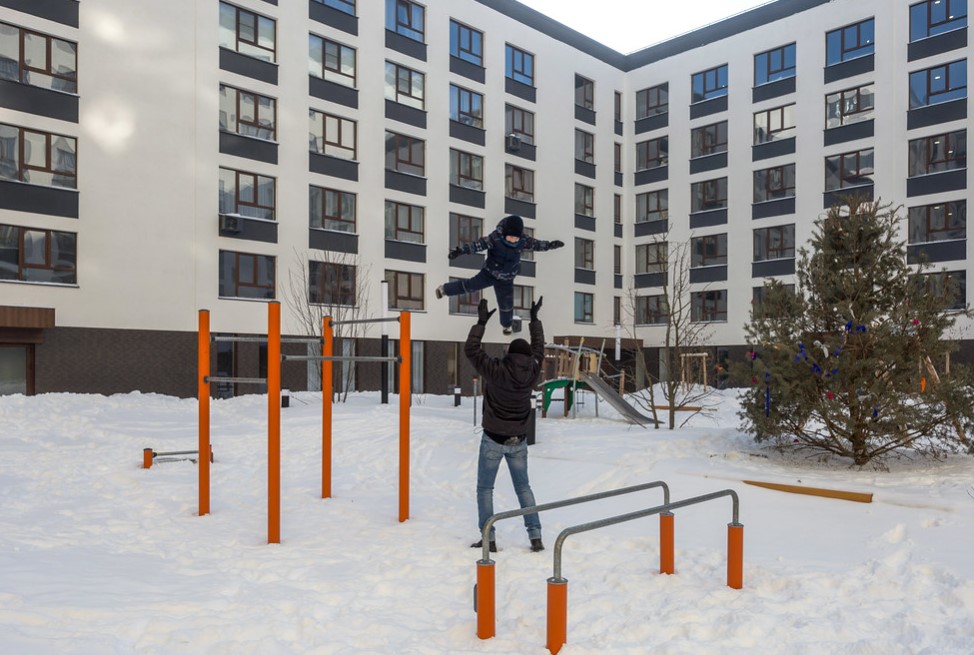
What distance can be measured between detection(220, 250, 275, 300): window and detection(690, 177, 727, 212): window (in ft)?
72.9

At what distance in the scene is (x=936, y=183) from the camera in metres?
31.0

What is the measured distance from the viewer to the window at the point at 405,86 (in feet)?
102

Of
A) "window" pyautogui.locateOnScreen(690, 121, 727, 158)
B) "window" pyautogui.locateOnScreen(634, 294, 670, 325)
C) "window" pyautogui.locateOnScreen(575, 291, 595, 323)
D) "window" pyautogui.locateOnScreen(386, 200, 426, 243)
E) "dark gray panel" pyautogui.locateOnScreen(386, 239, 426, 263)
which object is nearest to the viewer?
"dark gray panel" pyautogui.locateOnScreen(386, 239, 426, 263)

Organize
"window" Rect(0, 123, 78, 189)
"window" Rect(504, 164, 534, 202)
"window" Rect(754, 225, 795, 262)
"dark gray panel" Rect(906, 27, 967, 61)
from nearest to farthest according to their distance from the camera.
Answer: "window" Rect(0, 123, 78, 189) → "dark gray panel" Rect(906, 27, 967, 61) → "window" Rect(504, 164, 534, 202) → "window" Rect(754, 225, 795, 262)

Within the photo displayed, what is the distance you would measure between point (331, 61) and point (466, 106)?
692 cm

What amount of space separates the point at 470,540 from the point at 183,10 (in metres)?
23.3

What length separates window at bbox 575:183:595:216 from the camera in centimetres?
3909

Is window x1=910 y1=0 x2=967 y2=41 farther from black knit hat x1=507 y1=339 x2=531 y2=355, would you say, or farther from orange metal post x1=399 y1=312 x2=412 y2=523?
black knit hat x1=507 y1=339 x2=531 y2=355

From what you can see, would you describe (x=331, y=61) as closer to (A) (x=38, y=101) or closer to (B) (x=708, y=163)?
(A) (x=38, y=101)

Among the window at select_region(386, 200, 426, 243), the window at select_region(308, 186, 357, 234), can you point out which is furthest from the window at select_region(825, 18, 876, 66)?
the window at select_region(308, 186, 357, 234)

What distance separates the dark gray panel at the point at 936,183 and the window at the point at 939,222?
1.94 ft

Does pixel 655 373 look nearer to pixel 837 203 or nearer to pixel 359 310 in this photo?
pixel 359 310

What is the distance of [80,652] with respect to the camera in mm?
4629

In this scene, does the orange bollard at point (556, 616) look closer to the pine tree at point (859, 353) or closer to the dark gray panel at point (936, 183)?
the pine tree at point (859, 353)
